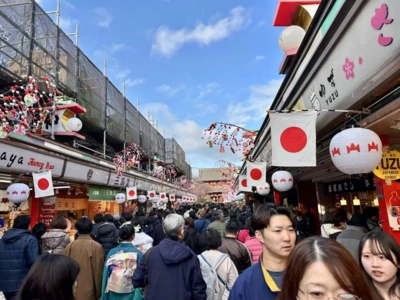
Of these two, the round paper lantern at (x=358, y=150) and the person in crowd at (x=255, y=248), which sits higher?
the round paper lantern at (x=358, y=150)

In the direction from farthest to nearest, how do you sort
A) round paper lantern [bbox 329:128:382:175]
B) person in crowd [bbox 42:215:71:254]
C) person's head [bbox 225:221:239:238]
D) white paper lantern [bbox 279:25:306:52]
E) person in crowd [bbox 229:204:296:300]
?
1. white paper lantern [bbox 279:25:306:52]
2. person in crowd [bbox 42:215:71:254]
3. person's head [bbox 225:221:239:238]
4. round paper lantern [bbox 329:128:382:175]
5. person in crowd [bbox 229:204:296:300]

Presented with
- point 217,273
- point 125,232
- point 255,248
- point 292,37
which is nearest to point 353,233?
point 255,248

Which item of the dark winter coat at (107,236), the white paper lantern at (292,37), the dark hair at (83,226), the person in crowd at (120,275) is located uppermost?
the white paper lantern at (292,37)

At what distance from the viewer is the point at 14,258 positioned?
15.6 feet

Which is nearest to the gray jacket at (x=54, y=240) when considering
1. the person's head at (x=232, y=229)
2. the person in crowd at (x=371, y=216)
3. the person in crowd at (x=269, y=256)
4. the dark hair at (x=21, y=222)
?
the dark hair at (x=21, y=222)

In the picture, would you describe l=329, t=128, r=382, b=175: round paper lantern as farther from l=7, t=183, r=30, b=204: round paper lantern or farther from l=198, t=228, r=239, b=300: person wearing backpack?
l=7, t=183, r=30, b=204: round paper lantern

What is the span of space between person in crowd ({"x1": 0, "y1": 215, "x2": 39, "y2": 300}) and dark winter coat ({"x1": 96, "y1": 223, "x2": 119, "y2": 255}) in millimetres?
1153

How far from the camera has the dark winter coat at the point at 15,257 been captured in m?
4.72

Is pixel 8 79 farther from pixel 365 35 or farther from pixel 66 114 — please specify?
pixel 365 35

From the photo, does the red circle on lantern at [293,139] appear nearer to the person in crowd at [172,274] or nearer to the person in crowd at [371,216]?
the person in crowd at [371,216]

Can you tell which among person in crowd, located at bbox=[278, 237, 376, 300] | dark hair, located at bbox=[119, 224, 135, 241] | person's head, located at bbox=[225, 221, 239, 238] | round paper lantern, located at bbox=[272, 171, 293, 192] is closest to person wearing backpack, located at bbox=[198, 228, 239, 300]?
person's head, located at bbox=[225, 221, 239, 238]

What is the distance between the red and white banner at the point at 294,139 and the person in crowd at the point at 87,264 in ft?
11.5

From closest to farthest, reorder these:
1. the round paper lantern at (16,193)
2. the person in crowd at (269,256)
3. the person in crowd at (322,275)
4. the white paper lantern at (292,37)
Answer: the person in crowd at (322,275) < the person in crowd at (269,256) < the round paper lantern at (16,193) < the white paper lantern at (292,37)

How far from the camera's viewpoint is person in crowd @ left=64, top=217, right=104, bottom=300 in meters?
4.57
